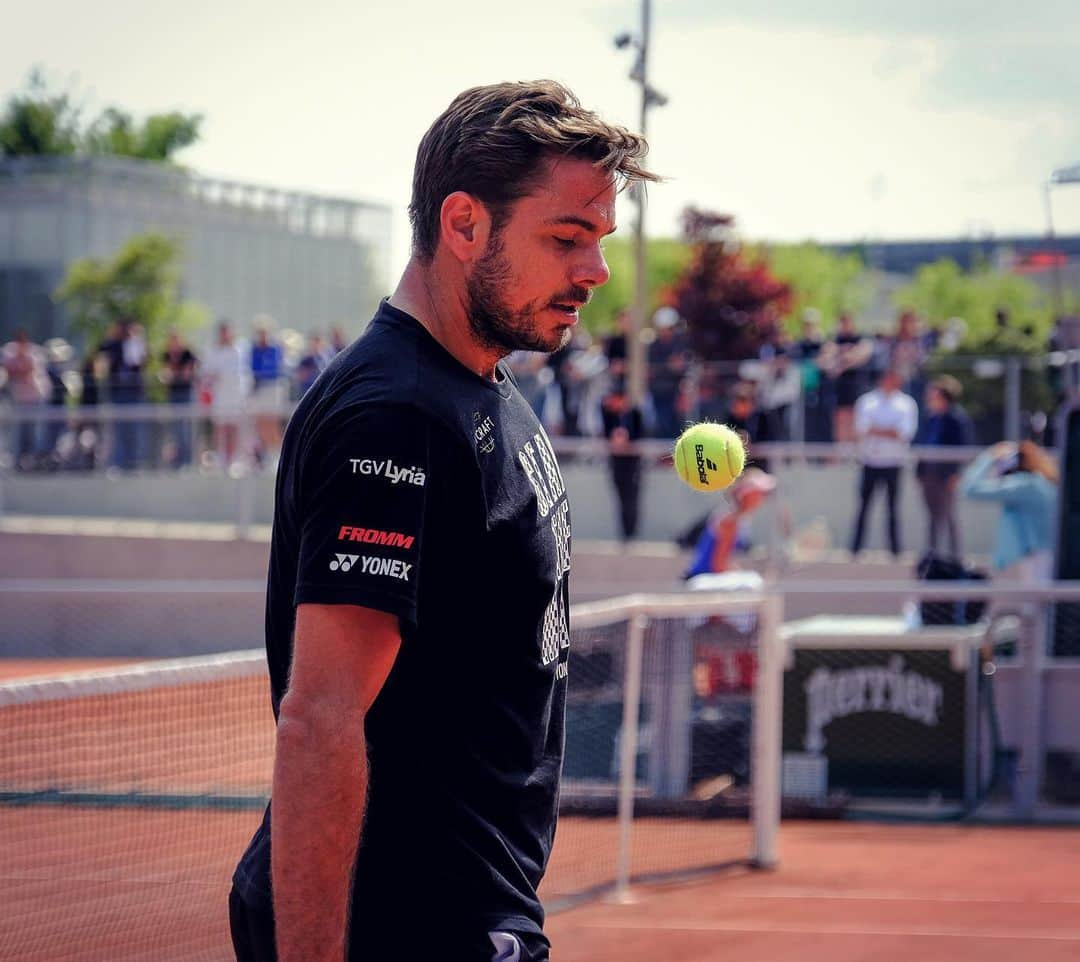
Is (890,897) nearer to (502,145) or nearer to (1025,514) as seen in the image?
(1025,514)

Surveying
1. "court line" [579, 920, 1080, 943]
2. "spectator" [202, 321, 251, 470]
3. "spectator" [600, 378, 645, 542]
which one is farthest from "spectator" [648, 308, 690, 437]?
"court line" [579, 920, 1080, 943]

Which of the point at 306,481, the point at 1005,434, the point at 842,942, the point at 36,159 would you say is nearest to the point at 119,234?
the point at 36,159

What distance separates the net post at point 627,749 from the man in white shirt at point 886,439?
8.29m

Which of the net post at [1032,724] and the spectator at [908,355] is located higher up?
the spectator at [908,355]

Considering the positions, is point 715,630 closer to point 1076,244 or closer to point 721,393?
point 1076,244

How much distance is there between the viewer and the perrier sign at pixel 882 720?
10562 millimetres

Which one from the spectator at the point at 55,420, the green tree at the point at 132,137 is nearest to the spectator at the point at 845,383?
the spectator at the point at 55,420

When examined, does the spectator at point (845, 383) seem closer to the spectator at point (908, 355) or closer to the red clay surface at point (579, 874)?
the spectator at point (908, 355)

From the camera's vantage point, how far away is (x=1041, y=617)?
10.5 metres

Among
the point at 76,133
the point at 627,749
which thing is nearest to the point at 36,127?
the point at 76,133

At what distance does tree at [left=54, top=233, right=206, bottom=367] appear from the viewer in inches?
1406

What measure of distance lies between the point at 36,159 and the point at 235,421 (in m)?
21.3

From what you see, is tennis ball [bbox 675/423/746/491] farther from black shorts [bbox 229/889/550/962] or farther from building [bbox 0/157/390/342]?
building [bbox 0/157/390/342]

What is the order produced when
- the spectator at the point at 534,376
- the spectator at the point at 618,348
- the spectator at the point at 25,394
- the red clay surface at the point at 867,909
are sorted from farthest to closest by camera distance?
the spectator at the point at 25,394, the spectator at the point at 618,348, the spectator at the point at 534,376, the red clay surface at the point at 867,909
